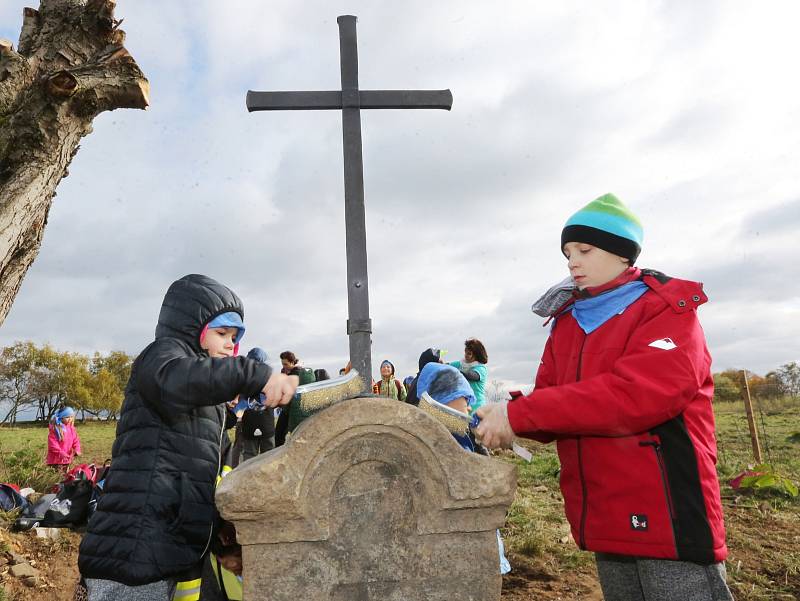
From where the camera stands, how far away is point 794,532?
5.05m

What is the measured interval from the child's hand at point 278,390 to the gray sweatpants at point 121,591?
0.77 metres

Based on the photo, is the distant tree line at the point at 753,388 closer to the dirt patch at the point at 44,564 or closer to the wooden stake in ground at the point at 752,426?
the wooden stake in ground at the point at 752,426

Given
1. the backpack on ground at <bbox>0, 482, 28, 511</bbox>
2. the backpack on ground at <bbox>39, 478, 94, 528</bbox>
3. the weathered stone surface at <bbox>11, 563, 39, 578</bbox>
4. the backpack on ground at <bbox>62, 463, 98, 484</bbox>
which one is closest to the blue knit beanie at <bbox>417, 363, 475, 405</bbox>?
the weathered stone surface at <bbox>11, 563, 39, 578</bbox>

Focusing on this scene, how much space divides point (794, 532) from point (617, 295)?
462 cm

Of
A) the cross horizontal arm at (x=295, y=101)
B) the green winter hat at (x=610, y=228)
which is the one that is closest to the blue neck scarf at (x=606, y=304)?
the green winter hat at (x=610, y=228)

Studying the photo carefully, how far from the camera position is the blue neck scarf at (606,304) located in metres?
1.91

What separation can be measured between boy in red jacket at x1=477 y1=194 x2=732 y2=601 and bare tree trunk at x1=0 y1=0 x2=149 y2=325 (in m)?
3.19

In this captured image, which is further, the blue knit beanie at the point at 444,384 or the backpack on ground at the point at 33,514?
the backpack on ground at the point at 33,514

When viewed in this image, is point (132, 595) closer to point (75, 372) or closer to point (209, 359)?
point (209, 359)

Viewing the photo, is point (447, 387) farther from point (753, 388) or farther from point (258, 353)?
point (753, 388)

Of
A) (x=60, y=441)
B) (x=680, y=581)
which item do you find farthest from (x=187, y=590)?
(x=60, y=441)

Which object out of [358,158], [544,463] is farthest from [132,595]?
[544,463]

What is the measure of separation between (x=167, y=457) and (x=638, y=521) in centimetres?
153

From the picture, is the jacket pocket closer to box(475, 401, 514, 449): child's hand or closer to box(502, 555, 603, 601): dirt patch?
box(475, 401, 514, 449): child's hand
